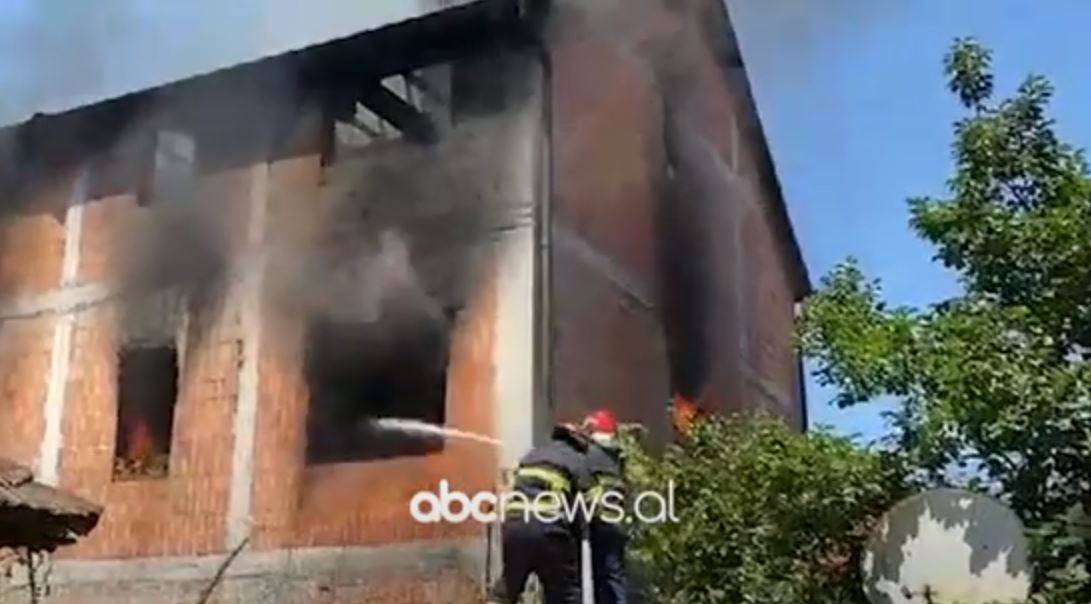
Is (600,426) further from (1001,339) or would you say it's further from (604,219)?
(604,219)

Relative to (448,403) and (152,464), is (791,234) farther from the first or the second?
(152,464)

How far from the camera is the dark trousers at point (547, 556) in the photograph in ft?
20.1

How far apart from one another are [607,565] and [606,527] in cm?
17

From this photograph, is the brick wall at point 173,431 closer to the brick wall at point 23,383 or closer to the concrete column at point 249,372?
the concrete column at point 249,372

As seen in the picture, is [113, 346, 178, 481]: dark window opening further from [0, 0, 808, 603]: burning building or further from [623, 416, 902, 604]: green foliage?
[623, 416, 902, 604]: green foliage

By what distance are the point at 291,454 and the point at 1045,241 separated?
4810 millimetres

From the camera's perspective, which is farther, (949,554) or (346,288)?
(346,288)

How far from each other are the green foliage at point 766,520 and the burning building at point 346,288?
1233mm

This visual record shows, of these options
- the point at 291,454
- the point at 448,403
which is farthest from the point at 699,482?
the point at 291,454

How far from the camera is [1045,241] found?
7.30m

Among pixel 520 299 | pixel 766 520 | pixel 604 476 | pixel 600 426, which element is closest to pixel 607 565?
pixel 604 476

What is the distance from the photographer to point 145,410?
1048cm

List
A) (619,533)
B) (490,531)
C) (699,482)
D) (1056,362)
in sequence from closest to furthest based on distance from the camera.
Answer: (619,533) → (1056,362) → (699,482) → (490,531)

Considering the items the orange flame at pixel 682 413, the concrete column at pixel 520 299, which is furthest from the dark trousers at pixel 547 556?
the orange flame at pixel 682 413
